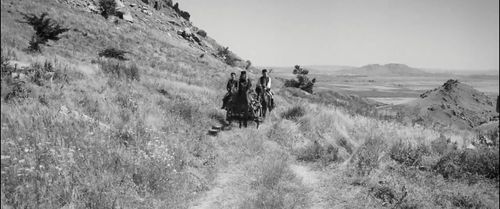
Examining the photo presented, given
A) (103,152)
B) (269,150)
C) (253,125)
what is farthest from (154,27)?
(103,152)

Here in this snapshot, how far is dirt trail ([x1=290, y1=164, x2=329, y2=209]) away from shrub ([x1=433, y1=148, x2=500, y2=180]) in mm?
3083

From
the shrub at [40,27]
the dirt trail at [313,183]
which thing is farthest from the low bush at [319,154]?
the shrub at [40,27]

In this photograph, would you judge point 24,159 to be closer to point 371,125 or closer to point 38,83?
point 38,83

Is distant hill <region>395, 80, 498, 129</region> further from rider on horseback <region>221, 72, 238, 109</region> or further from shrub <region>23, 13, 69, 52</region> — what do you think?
shrub <region>23, 13, 69, 52</region>

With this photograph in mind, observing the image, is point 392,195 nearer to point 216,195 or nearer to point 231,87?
point 216,195

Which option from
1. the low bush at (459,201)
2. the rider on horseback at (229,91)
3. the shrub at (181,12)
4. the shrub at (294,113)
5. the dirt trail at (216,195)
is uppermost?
the shrub at (181,12)

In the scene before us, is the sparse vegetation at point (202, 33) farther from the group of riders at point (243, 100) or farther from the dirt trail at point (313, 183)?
the dirt trail at point (313, 183)

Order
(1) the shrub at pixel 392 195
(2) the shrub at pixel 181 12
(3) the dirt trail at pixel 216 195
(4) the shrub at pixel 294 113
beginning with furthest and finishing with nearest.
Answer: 1. (2) the shrub at pixel 181 12
2. (4) the shrub at pixel 294 113
3. (1) the shrub at pixel 392 195
4. (3) the dirt trail at pixel 216 195

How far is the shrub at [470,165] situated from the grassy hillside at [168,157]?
3 cm

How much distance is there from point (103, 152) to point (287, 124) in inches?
314

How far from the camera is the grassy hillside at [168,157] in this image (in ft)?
14.8

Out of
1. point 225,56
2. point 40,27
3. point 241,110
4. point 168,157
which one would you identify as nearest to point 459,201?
point 168,157

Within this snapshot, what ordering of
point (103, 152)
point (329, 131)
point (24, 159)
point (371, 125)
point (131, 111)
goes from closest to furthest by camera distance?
point (24, 159) < point (103, 152) < point (131, 111) < point (329, 131) < point (371, 125)

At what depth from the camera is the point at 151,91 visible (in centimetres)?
1303
